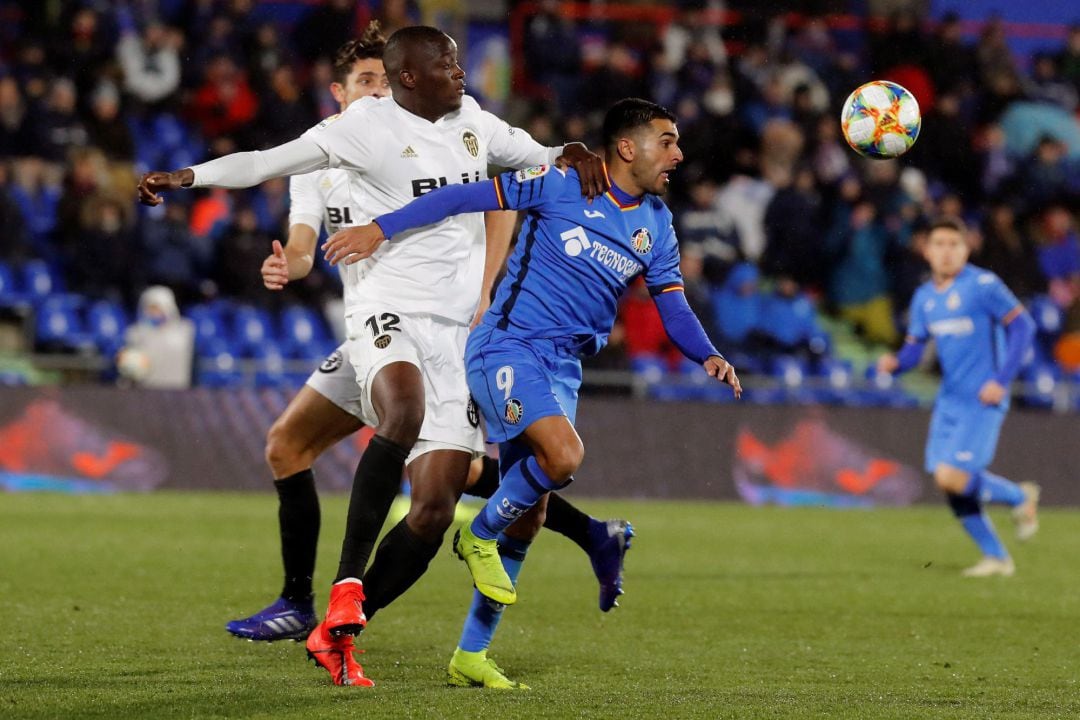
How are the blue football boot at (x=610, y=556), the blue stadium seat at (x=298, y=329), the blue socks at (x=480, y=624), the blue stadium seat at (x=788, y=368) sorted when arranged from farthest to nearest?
the blue stadium seat at (x=788, y=368) < the blue stadium seat at (x=298, y=329) < the blue football boot at (x=610, y=556) < the blue socks at (x=480, y=624)

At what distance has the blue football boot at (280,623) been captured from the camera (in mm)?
6684

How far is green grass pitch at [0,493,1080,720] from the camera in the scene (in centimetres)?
527

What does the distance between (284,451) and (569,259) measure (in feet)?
5.20

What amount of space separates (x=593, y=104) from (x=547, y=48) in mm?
1124

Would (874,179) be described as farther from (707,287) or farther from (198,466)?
(198,466)

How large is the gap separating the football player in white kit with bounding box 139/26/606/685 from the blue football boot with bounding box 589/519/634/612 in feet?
2.61

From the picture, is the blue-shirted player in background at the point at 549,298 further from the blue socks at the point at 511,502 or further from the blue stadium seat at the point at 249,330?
the blue stadium seat at the point at 249,330

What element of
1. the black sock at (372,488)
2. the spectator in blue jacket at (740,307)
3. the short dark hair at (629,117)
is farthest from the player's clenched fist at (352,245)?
the spectator in blue jacket at (740,307)

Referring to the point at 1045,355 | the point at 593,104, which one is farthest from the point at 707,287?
the point at 1045,355

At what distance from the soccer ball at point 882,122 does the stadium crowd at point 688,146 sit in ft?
29.2

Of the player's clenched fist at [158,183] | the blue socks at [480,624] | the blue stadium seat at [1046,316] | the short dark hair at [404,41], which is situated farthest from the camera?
the blue stadium seat at [1046,316]

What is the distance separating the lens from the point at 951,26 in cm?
2097

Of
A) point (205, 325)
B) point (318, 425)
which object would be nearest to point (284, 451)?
point (318, 425)

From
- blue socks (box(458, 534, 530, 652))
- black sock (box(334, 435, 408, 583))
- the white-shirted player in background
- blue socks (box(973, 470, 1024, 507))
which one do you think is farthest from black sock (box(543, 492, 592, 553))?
blue socks (box(973, 470, 1024, 507))
